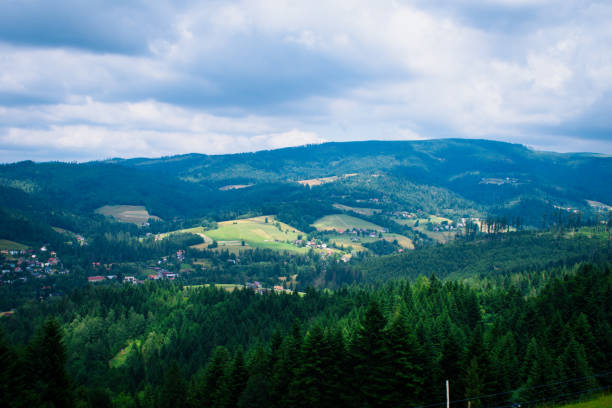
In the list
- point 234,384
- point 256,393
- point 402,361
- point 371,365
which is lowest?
point 234,384

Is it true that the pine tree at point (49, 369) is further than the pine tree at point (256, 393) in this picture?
No

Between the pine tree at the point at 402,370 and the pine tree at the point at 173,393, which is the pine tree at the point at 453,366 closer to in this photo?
the pine tree at the point at 402,370

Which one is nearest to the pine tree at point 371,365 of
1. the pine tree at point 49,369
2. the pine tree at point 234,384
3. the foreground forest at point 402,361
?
the foreground forest at point 402,361

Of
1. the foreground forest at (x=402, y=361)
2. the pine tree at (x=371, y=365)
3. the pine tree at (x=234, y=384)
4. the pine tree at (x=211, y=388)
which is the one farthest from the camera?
the pine tree at (x=211, y=388)

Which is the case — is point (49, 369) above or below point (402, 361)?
above

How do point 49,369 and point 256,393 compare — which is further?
point 256,393

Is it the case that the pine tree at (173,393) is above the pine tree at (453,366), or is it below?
below

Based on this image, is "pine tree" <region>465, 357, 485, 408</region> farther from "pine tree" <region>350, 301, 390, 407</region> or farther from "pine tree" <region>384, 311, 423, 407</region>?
"pine tree" <region>350, 301, 390, 407</region>

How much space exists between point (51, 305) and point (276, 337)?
153 m

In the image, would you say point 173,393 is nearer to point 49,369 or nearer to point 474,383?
point 49,369

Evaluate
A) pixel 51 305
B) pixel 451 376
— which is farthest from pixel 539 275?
pixel 51 305

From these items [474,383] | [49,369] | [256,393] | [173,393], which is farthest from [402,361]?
[173,393]

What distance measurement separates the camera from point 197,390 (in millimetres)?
66875

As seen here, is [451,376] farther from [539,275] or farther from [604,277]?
[539,275]
